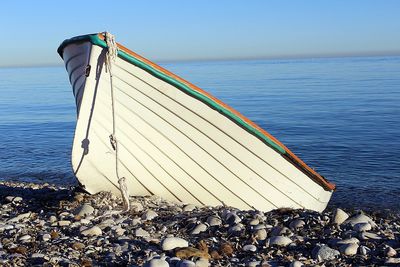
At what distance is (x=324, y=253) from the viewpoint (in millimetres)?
4727

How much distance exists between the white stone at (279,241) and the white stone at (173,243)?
863 mm

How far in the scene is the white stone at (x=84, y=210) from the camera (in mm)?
6672

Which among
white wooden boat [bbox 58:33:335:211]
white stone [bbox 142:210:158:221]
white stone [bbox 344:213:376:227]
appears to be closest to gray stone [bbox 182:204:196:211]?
white wooden boat [bbox 58:33:335:211]

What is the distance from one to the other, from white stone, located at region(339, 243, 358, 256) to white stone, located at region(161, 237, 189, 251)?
60.8 inches

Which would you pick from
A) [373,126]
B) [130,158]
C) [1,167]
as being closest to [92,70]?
[130,158]

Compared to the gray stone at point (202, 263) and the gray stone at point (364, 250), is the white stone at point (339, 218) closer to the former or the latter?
the gray stone at point (364, 250)

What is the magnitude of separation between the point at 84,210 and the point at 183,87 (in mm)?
2137

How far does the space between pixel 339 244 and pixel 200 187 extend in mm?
3166

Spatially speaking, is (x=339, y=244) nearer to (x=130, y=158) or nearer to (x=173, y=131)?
(x=173, y=131)

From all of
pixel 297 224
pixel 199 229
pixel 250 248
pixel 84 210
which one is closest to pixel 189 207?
pixel 84 210

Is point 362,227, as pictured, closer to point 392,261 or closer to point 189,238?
point 392,261

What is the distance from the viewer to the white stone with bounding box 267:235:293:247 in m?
5.07

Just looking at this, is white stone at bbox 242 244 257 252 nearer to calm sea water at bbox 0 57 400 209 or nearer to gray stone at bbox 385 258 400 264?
gray stone at bbox 385 258 400 264

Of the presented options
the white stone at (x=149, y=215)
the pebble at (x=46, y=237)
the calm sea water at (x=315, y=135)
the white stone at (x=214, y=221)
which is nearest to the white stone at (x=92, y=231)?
the pebble at (x=46, y=237)
